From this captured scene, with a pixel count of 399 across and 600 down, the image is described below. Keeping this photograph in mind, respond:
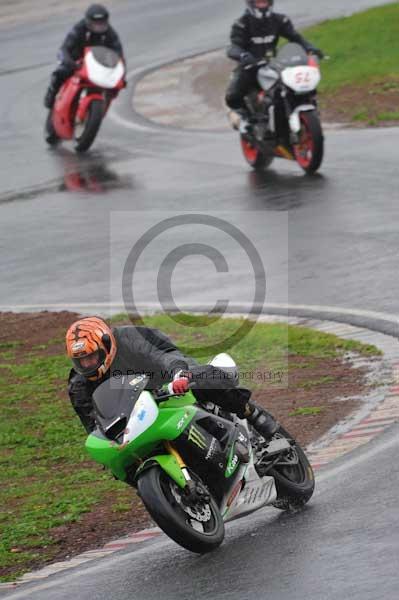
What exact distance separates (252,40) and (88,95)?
2.98 m

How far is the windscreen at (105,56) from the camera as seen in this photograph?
68.5 ft

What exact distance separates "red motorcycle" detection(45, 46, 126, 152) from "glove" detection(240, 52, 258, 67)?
2840 mm

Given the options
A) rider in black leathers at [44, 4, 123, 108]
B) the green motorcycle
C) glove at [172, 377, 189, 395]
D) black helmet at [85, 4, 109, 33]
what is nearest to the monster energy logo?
the green motorcycle

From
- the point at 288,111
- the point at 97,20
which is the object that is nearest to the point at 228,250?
the point at 288,111

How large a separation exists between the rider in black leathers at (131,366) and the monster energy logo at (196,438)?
0.29 m

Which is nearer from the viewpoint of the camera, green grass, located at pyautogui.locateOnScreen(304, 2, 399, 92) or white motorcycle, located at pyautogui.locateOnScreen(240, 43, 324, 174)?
white motorcycle, located at pyautogui.locateOnScreen(240, 43, 324, 174)

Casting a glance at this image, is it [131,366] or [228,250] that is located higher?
[131,366]

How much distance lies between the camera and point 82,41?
21359 millimetres

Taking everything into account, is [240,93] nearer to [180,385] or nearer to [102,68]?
[102,68]

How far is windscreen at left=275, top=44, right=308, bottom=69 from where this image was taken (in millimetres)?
18062

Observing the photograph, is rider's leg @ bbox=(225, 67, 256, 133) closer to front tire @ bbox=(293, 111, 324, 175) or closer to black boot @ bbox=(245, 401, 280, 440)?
front tire @ bbox=(293, 111, 324, 175)

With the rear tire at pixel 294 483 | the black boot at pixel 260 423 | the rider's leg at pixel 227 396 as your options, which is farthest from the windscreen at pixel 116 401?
the rear tire at pixel 294 483

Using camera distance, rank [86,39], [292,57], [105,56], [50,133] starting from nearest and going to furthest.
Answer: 1. [292,57]
2. [105,56]
3. [86,39]
4. [50,133]

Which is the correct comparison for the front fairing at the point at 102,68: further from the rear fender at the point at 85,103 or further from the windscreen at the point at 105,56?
the rear fender at the point at 85,103
